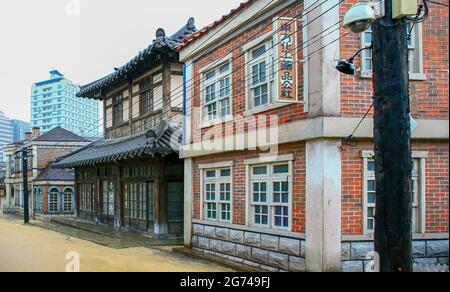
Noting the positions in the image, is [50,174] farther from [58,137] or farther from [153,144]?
[153,144]

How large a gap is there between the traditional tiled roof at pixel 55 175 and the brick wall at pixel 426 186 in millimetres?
29524

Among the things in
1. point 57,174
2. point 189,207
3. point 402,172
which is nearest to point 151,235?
point 189,207

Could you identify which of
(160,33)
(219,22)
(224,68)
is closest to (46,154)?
(160,33)

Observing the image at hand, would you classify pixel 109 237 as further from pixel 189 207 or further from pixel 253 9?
pixel 253 9

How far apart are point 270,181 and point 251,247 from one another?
1.67 m

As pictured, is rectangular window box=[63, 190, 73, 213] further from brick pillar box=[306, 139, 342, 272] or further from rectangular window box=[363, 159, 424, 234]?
rectangular window box=[363, 159, 424, 234]

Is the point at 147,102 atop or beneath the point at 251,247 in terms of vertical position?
atop

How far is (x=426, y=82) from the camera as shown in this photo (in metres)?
9.33

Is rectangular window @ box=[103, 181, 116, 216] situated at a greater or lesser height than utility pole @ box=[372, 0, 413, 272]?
lesser

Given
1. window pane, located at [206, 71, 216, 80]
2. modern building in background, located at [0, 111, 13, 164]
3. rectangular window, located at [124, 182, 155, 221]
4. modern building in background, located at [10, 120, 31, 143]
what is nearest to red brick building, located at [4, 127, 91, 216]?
rectangular window, located at [124, 182, 155, 221]

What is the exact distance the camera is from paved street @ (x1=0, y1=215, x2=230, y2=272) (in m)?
11.7

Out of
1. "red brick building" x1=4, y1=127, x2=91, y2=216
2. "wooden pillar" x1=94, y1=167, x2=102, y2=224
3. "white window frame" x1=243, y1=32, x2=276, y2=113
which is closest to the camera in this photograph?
"white window frame" x1=243, y1=32, x2=276, y2=113

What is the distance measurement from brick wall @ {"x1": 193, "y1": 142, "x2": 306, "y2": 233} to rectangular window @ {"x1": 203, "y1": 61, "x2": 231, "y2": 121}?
1210mm
